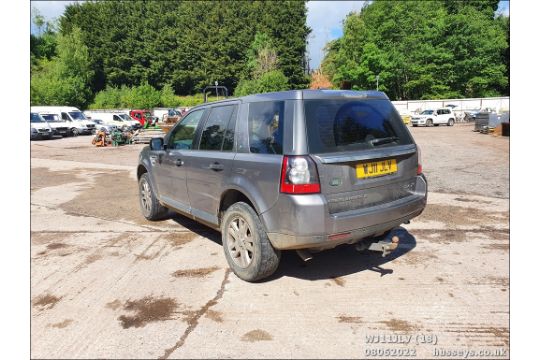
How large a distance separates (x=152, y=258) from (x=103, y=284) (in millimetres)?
715

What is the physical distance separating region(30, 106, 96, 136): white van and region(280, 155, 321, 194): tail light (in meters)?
29.5

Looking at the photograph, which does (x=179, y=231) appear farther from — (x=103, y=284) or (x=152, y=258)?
(x=103, y=284)

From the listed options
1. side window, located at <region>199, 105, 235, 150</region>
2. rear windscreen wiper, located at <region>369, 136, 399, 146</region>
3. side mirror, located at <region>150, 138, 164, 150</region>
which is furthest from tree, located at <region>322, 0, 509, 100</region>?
rear windscreen wiper, located at <region>369, 136, 399, 146</region>

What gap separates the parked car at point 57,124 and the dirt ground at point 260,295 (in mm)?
24016

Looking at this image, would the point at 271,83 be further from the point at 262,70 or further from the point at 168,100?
the point at 168,100

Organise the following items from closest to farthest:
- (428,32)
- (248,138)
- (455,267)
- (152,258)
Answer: (248,138)
(455,267)
(152,258)
(428,32)

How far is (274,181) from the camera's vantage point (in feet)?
10.2

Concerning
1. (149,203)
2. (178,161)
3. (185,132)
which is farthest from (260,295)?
(149,203)

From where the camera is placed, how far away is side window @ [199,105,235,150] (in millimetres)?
3947

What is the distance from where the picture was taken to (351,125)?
332 cm

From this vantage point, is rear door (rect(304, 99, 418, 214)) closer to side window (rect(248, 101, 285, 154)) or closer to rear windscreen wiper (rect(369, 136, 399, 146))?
rear windscreen wiper (rect(369, 136, 399, 146))

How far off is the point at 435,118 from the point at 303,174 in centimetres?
3436

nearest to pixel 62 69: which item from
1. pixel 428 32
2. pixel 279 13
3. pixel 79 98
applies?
pixel 79 98

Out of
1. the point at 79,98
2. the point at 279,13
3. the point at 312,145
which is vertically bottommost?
the point at 312,145
